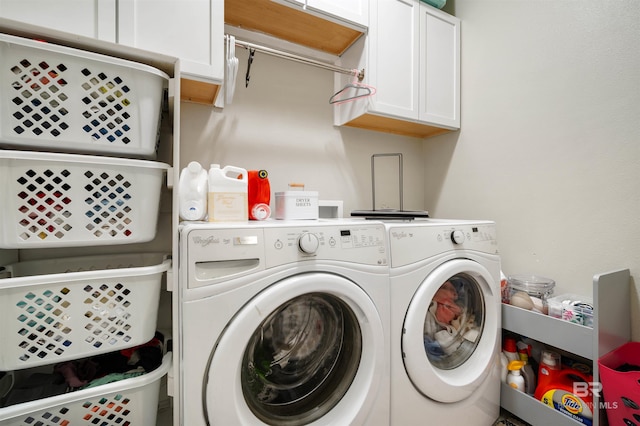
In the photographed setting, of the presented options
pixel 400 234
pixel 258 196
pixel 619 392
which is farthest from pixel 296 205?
pixel 619 392

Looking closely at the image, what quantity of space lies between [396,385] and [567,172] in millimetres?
1291

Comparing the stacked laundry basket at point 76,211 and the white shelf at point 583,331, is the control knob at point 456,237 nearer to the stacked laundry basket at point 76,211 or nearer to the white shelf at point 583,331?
the white shelf at point 583,331

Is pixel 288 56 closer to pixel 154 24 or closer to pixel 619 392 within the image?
pixel 154 24

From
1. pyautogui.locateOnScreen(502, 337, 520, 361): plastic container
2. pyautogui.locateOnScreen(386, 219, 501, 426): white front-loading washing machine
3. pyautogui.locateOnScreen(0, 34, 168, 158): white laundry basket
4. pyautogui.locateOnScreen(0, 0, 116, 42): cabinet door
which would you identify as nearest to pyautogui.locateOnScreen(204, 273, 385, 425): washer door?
pyautogui.locateOnScreen(386, 219, 501, 426): white front-loading washing machine

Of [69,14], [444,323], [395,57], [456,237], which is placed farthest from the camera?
[395,57]

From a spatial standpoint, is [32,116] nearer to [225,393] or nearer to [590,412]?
[225,393]

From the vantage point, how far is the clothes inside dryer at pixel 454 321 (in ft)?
4.25

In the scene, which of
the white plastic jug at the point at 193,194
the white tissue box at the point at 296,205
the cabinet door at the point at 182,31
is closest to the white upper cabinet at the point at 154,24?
the cabinet door at the point at 182,31

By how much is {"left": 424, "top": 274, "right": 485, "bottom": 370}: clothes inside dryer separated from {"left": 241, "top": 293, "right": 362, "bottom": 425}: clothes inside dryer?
0.43m

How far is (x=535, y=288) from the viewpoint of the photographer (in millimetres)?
1433

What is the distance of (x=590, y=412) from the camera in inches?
43.9

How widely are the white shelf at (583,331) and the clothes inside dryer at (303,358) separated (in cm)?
86

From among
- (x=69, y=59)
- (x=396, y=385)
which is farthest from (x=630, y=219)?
(x=69, y=59)

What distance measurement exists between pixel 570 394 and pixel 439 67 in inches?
70.0
